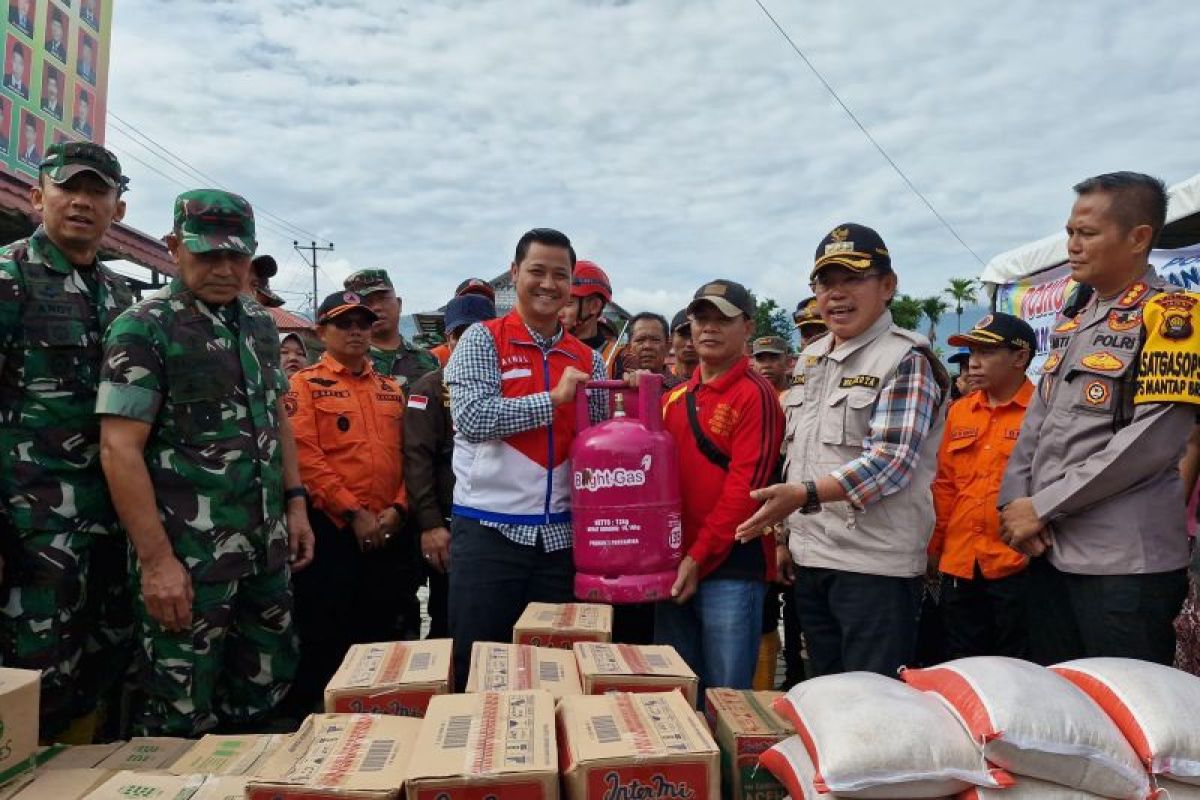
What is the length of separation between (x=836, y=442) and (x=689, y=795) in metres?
1.47

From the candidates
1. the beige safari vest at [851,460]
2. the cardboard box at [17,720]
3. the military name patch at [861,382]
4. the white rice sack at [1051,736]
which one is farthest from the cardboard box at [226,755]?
the military name patch at [861,382]

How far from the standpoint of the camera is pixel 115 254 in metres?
11.3

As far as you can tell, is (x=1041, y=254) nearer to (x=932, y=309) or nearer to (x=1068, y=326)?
(x=1068, y=326)

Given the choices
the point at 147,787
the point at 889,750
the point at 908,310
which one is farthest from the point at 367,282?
the point at 908,310

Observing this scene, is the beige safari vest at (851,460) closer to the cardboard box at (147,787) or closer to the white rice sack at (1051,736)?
the white rice sack at (1051,736)

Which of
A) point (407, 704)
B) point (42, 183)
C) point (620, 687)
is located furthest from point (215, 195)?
point (620, 687)

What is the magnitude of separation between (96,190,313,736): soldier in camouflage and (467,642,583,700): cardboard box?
3.52 feet

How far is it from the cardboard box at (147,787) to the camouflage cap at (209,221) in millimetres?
1691

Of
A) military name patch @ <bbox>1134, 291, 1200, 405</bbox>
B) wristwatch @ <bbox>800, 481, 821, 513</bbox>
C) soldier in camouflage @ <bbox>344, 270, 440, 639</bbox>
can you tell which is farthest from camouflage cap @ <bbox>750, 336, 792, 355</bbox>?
military name patch @ <bbox>1134, 291, 1200, 405</bbox>

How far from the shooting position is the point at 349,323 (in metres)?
4.22

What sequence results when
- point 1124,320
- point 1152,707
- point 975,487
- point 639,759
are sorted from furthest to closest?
1. point 975,487
2. point 1124,320
3. point 1152,707
4. point 639,759

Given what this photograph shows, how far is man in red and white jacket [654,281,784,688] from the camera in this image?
9.53 feet

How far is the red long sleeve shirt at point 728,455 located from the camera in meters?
2.87

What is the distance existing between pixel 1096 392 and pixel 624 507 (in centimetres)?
150
